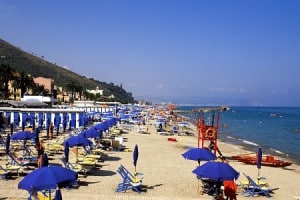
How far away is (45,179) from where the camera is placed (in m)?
10.9

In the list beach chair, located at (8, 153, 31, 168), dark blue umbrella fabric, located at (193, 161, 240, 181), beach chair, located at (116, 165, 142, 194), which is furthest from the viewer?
beach chair, located at (8, 153, 31, 168)

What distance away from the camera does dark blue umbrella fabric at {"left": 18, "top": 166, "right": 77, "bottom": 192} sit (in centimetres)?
1062

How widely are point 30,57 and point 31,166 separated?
12794 centimetres

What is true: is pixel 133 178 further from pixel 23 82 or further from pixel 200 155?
pixel 23 82

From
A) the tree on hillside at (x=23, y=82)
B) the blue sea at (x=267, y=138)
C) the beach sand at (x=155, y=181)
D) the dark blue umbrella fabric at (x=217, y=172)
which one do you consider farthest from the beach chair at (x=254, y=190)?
the tree on hillside at (x=23, y=82)

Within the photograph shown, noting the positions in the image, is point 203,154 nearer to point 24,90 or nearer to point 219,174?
point 219,174

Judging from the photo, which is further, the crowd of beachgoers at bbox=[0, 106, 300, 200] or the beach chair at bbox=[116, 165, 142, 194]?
the beach chair at bbox=[116, 165, 142, 194]

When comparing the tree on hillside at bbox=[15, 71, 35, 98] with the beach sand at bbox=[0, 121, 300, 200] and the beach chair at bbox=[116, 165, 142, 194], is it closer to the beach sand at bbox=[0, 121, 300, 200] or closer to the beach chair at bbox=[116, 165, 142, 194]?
the beach sand at bbox=[0, 121, 300, 200]

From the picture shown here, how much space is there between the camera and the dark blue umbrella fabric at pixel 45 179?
10.6 metres

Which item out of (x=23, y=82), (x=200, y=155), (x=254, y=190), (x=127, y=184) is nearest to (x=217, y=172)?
(x=200, y=155)

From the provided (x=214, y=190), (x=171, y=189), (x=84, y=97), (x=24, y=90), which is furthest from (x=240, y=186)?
(x=84, y=97)

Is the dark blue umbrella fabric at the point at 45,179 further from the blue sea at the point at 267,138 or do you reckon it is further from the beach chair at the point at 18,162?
the blue sea at the point at 267,138

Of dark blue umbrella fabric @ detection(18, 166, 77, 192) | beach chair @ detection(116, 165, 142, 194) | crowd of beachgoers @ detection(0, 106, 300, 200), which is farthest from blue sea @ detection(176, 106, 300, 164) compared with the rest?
dark blue umbrella fabric @ detection(18, 166, 77, 192)

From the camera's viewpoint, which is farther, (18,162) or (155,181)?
(18,162)
